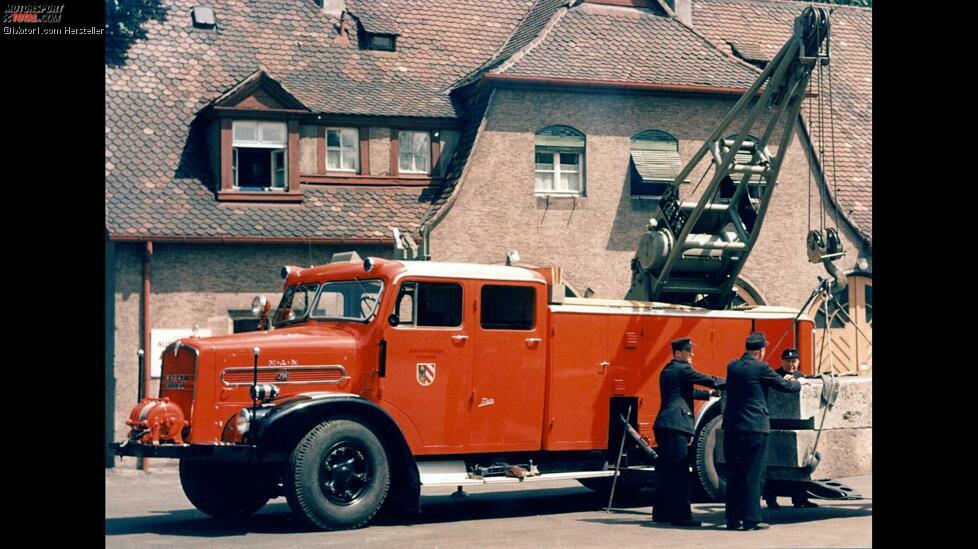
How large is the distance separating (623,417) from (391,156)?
1221cm

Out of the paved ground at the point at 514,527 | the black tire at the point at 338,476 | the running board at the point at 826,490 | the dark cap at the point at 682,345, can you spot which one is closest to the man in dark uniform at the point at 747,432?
the paved ground at the point at 514,527

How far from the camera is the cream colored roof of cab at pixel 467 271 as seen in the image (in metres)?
13.8

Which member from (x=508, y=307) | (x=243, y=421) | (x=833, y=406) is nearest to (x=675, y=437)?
(x=833, y=406)

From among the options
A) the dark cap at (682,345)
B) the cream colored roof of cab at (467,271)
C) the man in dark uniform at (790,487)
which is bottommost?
the man in dark uniform at (790,487)

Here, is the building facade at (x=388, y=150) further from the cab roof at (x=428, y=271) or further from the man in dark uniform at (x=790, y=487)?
the man in dark uniform at (x=790, y=487)

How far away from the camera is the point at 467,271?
549 inches

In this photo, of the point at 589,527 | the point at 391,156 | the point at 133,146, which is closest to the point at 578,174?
the point at 391,156

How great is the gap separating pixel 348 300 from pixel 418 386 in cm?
121

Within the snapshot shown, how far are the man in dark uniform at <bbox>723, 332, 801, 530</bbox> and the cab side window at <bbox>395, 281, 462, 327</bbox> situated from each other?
2.81 metres

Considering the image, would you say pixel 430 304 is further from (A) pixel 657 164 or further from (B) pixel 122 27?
(B) pixel 122 27

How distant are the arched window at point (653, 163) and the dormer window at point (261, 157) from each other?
21.1ft
